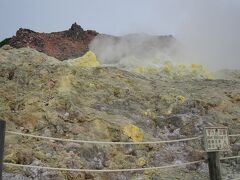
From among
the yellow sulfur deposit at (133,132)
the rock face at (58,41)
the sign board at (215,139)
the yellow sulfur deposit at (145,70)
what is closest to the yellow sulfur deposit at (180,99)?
the yellow sulfur deposit at (133,132)

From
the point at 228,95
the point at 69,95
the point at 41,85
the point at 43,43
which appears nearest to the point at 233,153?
the point at 228,95

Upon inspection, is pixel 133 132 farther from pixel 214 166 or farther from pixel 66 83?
pixel 214 166

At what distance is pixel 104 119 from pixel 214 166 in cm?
347

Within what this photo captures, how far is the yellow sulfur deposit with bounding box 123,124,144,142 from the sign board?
286 centimetres

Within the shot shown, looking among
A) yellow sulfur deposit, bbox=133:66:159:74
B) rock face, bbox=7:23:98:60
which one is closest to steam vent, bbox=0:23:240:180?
yellow sulfur deposit, bbox=133:66:159:74

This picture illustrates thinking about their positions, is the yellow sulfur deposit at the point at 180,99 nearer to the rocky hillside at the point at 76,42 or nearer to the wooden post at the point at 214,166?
the wooden post at the point at 214,166

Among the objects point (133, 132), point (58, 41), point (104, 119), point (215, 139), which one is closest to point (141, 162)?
point (133, 132)

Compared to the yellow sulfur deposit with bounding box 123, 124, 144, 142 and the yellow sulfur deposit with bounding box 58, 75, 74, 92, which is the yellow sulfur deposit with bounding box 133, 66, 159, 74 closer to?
the yellow sulfur deposit with bounding box 58, 75, 74, 92

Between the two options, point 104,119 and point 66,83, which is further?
point 66,83

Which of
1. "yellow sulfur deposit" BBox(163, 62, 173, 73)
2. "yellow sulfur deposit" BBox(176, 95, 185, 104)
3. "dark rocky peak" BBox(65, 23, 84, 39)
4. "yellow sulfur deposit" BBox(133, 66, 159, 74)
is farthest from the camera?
"dark rocky peak" BBox(65, 23, 84, 39)

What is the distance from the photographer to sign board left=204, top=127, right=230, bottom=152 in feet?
17.6

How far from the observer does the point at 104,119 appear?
8.47 metres

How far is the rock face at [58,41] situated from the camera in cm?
1712

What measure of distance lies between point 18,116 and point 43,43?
→ 399 inches
